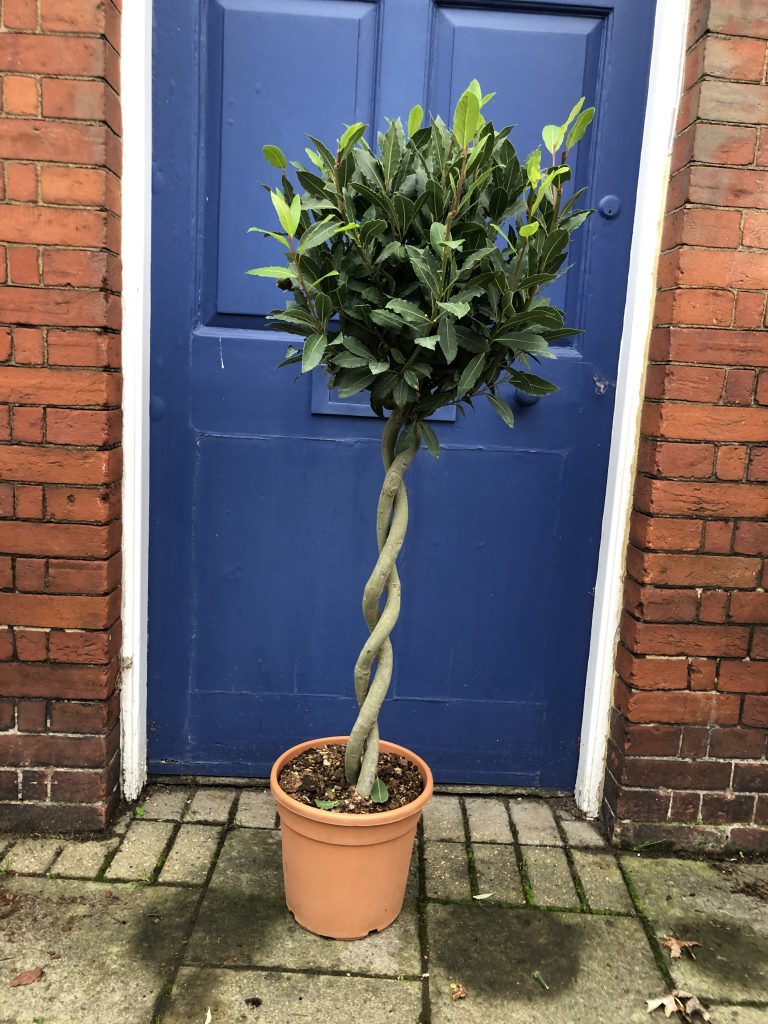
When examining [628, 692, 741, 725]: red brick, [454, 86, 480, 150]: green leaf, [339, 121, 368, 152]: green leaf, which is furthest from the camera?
[628, 692, 741, 725]: red brick

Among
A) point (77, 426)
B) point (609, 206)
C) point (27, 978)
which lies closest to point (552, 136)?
point (609, 206)

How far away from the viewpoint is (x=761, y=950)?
2.07 metres

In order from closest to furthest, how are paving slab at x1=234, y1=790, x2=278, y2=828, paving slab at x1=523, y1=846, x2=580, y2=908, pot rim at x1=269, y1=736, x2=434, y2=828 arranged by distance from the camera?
pot rim at x1=269, y1=736, x2=434, y2=828 < paving slab at x1=523, y1=846, x2=580, y2=908 < paving slab at x1=234, y1=790, x2=278, y2=828

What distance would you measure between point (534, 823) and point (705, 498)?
47.4 inches

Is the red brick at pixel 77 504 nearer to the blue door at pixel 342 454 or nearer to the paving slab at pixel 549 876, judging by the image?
the blue door at pixel 342 454

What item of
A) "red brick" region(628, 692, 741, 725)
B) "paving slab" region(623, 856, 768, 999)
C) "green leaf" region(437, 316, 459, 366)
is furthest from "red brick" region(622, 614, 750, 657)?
"green leaf" region(437, 316, 459, 366)

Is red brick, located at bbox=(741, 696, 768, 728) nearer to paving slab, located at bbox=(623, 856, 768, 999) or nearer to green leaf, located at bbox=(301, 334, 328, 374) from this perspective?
paving slab, located at bbox=(623, 856, 768, 999)

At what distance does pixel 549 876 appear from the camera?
2.35 m

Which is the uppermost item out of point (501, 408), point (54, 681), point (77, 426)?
point (501, 408)

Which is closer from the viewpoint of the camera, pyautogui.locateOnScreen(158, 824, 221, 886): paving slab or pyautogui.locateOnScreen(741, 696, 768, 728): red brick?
pyautogui.locateOnScreen(158, 824, 221, 886): paving slab

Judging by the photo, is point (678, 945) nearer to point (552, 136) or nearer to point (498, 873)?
point (498, 873)

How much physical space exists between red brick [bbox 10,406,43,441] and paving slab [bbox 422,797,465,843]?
1726mm

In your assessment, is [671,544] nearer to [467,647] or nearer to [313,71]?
[467,647]

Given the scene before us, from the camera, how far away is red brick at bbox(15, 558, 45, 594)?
237 cm
